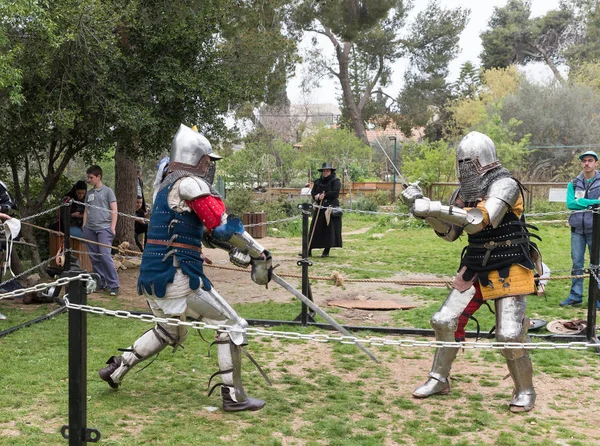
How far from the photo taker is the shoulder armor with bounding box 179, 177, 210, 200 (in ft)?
13.4

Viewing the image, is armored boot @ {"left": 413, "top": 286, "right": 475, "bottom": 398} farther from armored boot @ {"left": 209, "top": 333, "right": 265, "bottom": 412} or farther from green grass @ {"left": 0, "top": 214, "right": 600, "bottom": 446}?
armored boot @ {"left": 209, "top": 333, "right": 265, "bottom": 412}

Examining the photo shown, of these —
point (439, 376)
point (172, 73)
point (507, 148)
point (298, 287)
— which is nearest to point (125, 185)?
point (172, 73)

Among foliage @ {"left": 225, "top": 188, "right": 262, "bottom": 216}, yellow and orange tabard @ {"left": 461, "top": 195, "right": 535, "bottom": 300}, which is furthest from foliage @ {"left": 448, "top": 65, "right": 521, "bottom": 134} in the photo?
yellow and orange tabard @ {"left": 461, "top": 195, "right": 535, "bottom": 300}

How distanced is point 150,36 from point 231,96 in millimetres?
1349

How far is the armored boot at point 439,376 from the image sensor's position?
4.56m

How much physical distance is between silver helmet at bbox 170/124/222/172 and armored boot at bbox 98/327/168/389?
3.67ft

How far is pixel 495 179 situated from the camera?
4.38 metres

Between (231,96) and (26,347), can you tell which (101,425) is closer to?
(26,347)

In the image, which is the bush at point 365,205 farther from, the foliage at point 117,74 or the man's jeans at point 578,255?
the man's jeans at point 578,255

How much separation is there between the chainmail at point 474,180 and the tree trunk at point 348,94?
27.2 metres

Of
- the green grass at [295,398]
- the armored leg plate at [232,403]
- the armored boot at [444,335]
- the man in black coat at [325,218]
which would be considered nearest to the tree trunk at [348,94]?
the man in black coat at [325,218]

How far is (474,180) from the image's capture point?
450cm

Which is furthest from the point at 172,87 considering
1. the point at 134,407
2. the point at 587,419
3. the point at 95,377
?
the point at 587,419

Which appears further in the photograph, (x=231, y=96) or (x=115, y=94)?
(x=231, y=96)
